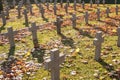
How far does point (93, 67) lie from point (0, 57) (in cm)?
397

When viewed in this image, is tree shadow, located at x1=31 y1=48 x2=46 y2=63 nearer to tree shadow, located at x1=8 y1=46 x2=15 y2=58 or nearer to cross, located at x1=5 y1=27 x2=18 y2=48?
tree shadow, located at x1=8 y1=46 x2=15 y2=58

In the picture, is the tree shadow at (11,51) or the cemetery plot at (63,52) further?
the tree shadow at (11,51)

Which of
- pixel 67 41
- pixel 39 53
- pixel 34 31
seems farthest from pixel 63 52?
pixel 34 31

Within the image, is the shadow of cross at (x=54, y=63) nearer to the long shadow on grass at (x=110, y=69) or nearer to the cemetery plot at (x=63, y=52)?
the cemetery plot at (x=63, y=52)

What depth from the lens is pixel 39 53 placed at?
35.7 feet

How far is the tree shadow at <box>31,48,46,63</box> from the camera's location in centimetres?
1012

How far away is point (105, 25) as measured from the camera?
16172mm

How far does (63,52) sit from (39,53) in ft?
3.42

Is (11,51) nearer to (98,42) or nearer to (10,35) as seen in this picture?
(10,35)

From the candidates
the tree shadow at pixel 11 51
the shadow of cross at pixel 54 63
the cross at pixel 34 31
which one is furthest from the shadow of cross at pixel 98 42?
the tree shadow at pixel 11 51

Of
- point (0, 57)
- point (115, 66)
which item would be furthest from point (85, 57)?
point (0, 57)

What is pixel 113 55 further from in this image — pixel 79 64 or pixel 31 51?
pixel 31 51

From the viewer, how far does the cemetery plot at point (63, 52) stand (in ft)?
27.8

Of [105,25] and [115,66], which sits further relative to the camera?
[105,25]
